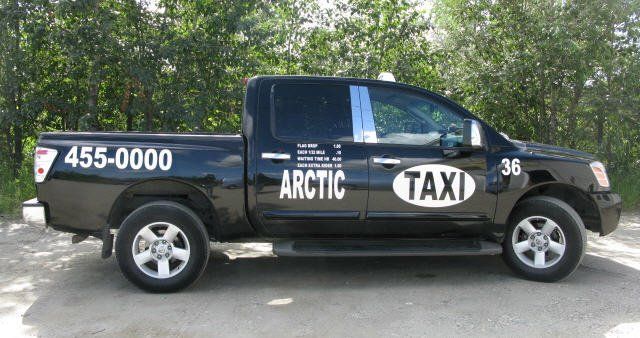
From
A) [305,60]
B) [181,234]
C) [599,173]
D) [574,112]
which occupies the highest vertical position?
[305,60]

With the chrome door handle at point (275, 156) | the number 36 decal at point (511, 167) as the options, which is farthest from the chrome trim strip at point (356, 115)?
the number 36 decal at point (511, 167)

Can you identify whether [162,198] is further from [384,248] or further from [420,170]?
[420,170]

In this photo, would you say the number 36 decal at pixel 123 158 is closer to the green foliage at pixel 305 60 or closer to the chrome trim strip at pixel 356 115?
the chrome trim strip at pixel 356 115

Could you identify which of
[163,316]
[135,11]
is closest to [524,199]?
[163,316]

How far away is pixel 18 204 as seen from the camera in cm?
856

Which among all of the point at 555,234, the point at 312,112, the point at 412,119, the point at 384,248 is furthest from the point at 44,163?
the point at 555,234

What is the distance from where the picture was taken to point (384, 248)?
5145 millimetres

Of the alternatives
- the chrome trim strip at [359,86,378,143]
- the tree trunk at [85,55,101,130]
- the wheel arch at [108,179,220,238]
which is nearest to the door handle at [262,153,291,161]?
the wheel arch at [108,179,220,238]

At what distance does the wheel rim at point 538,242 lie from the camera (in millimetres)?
5301

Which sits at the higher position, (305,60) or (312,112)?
(305,60)

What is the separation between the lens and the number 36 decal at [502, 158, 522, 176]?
5.30 metres

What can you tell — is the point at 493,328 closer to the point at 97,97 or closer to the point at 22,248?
the point at 22,248

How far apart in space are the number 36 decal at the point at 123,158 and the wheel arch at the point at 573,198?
3.13 m

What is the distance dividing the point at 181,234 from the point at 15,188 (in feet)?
17.0
